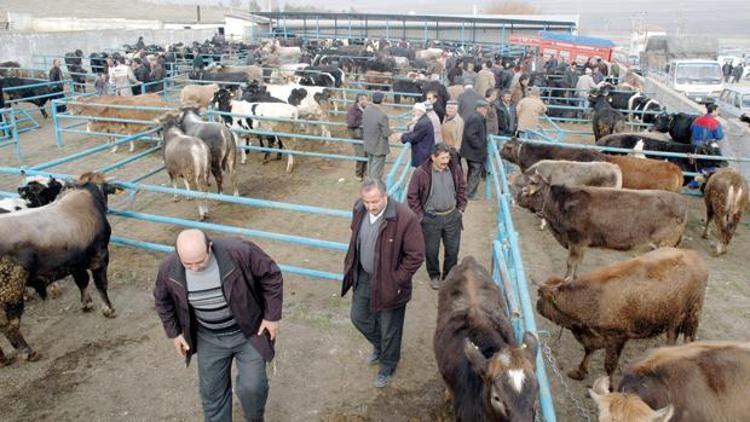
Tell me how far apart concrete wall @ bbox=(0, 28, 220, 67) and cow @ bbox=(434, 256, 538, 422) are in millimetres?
24663

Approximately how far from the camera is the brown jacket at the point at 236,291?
334 cm

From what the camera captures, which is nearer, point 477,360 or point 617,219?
point 477,360

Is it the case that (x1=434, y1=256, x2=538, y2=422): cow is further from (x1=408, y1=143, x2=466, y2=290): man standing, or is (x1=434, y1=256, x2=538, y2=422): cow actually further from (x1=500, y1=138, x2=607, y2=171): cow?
(x1=500, y1=138, x2=607, y2=171): cow

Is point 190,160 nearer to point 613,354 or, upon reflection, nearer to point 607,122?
point 613,354

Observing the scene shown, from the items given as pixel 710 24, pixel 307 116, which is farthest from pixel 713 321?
pixel 710 24

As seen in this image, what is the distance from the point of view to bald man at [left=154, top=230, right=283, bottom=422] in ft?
10.9

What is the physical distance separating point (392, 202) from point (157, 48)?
2578cm

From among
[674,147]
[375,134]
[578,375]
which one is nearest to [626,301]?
[578,375]

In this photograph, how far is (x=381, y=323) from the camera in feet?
14.5

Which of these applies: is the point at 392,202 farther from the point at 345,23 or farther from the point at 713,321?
the point at 345,23

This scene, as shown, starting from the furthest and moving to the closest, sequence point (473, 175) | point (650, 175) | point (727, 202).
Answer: point (473, 175)
point (650, 175)
point (727, 202)

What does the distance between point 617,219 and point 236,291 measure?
504 centimetres

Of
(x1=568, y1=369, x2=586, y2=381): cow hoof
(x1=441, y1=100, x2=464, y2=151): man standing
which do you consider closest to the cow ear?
(x1=568, y1=369, x2=586, y2=381): cow hoof

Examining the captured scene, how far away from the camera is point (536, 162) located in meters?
9.14
